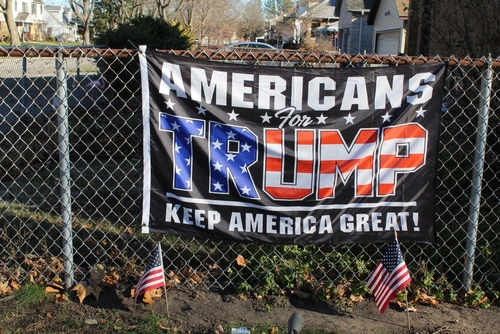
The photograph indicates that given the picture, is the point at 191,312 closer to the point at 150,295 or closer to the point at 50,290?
the point at 150,295

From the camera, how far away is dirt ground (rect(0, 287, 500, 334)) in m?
3.88

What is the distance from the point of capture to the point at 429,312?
4160mm

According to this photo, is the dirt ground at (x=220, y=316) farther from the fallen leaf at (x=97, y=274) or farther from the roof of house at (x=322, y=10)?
the roof of house at (x=322, y=10)

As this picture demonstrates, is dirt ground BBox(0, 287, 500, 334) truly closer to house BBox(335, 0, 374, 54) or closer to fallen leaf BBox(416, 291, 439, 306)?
fallen leaf BBox(416, 291, 439, 306)

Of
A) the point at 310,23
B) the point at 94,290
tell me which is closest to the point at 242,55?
the point at 94,290

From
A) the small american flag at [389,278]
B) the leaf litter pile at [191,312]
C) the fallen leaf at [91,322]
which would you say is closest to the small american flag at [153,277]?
the leaf litter pile at [191,312]

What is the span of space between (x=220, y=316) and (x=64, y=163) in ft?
5.34

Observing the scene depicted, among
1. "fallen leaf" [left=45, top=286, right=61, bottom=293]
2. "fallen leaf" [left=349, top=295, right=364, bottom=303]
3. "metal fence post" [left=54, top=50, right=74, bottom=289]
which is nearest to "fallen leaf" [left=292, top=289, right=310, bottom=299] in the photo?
"fallen leaf" [left=349, top=295, right=364, bottom=303]

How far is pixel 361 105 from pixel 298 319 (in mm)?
1684

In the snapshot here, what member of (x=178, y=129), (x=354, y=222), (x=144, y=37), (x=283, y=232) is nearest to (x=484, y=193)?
(x=354, y=222)

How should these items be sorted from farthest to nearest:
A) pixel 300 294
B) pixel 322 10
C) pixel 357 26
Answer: pixel 322 10 → pixel 357 26 → pixel 300 294

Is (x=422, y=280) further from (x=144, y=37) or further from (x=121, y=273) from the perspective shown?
(x=144, y=37)

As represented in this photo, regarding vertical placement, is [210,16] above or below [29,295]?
above

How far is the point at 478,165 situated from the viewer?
4.13 m
